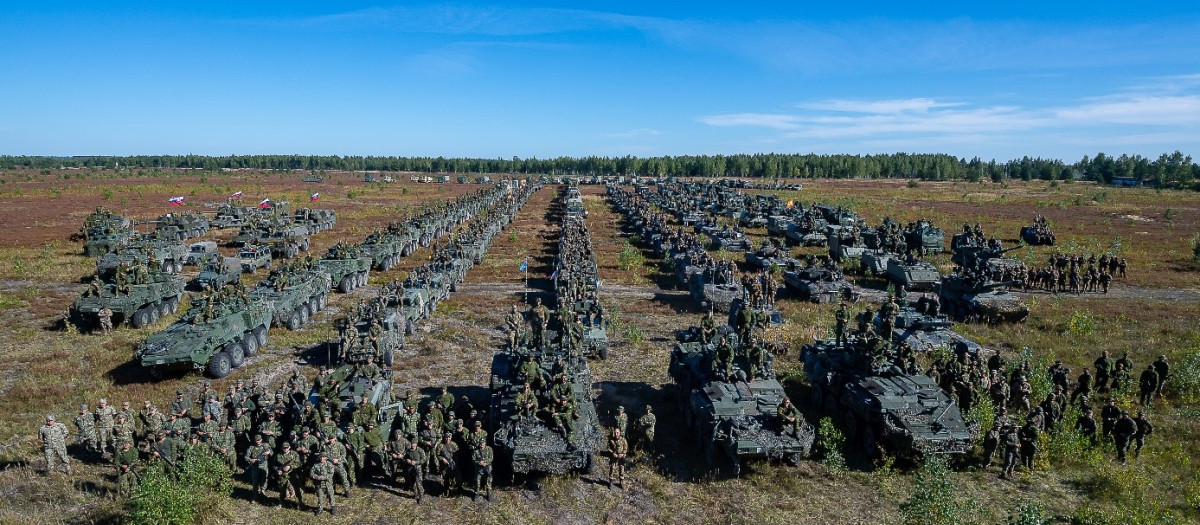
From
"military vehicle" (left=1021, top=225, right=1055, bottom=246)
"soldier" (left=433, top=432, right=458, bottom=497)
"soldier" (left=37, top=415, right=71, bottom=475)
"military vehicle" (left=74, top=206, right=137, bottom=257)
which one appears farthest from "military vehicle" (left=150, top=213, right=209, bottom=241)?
"military vehicle" (left=1021, top=225, right=1055, bottom=246)

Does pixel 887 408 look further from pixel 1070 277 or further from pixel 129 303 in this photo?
pixel 129 303

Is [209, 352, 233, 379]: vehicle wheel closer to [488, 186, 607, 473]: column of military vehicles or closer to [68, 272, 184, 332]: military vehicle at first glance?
[68, 272, 184, 332]: military vehicle

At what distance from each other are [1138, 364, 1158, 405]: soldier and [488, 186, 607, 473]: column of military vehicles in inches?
505

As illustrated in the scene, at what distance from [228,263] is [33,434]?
1665cm

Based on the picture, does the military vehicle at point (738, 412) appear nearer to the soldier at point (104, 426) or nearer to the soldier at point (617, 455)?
the soldier at point (617, 455)

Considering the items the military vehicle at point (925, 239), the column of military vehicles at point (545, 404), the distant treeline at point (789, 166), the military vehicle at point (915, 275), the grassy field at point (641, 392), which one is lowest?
the grassy field at point (641, 392)

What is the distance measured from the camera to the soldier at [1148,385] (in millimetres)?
15029

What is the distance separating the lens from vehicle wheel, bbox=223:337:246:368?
1722 cm

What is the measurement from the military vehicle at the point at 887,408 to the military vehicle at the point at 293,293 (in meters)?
15.8

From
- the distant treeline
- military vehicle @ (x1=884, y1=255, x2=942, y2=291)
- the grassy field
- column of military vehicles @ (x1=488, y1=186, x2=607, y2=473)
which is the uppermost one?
the distant treeline

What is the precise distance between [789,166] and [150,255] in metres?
131

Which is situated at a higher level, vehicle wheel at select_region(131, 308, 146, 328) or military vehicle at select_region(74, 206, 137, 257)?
military vehicle at select_region(74, 206, 137, 257)

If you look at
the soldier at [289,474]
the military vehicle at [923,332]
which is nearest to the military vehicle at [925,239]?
the military vehicle at [923,332]

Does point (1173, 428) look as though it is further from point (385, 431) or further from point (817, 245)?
point (817, 245)
